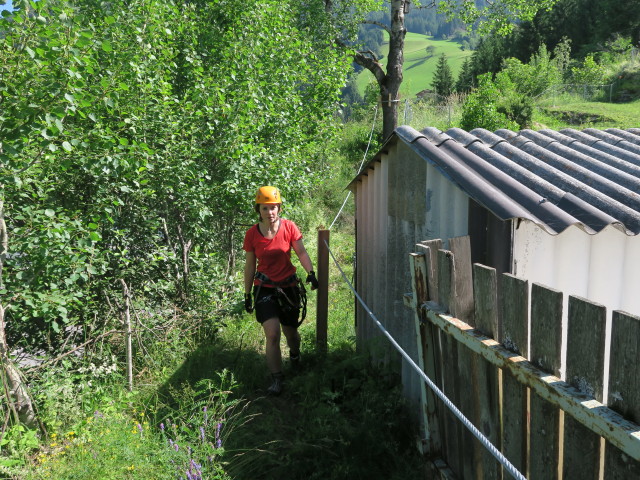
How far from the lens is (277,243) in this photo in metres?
5.32

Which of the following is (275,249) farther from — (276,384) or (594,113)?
(594,113)

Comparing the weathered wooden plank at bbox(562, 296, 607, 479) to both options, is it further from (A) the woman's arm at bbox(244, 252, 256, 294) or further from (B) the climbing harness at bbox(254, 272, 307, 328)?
(A) the woman's arm at bbox(244, 252, 256, 294)

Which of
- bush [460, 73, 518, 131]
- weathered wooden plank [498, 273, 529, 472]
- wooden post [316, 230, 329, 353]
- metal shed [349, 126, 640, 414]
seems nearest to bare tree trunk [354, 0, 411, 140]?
bush [460, 73, 518, 131]

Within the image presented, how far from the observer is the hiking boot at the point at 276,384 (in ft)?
16.9

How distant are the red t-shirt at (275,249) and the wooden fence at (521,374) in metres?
2.33

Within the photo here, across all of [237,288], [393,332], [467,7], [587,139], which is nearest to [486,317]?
[393,332]

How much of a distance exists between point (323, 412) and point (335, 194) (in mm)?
11408

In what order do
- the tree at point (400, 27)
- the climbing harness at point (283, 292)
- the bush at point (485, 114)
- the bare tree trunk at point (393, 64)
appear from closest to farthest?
the climbing harness at point (283, 292) → the bare tree trunk at point (393, 64) → the tree at point (400, 27) → the bush at point (485, 114)

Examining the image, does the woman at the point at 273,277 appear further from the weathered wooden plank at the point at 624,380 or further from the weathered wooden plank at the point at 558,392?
the weathered wooden plank at the point at 624,380

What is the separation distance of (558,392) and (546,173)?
2179mm

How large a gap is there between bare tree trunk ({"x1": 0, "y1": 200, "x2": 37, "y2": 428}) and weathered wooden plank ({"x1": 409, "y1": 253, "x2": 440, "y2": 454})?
309 cm

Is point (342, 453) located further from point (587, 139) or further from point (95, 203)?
point (587, 139)

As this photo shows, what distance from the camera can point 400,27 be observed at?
14.2 m

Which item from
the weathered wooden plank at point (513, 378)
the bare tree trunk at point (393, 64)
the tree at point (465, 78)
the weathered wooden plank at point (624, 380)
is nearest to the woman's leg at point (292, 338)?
the weathered wooden plank at point (513, 378)
